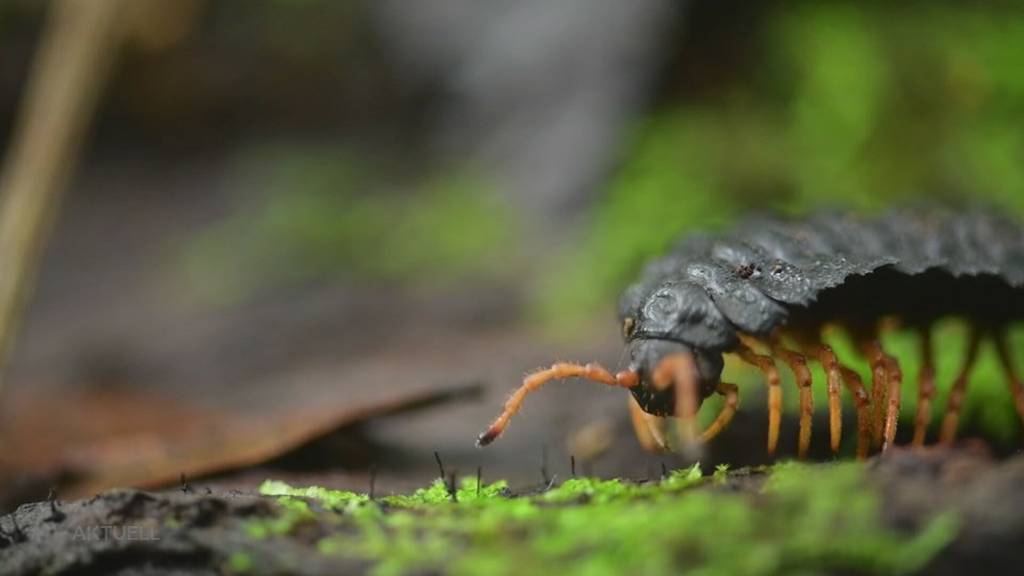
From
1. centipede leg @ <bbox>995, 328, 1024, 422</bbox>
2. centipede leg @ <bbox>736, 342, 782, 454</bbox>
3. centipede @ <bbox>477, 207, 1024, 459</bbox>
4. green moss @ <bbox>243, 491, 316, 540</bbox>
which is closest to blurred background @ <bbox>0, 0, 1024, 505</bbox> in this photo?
centipede leg @ <bbox>995, 328, 1024, 422</bbox>

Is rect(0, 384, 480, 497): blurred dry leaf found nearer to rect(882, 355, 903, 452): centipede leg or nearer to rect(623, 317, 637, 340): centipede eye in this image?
rect(623, 317, 637, 340): centipede eye

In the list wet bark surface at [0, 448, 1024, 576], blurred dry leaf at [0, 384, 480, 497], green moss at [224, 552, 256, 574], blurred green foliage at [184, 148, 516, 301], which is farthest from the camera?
blurred green foliage at [184, 148, 516, 301]

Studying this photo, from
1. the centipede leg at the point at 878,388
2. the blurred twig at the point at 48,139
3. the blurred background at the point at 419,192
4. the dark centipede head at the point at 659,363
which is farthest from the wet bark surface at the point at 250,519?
the blurred twig at the point at 48,139

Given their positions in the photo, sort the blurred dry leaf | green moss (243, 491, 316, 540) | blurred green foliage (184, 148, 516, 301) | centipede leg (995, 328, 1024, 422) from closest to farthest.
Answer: green moss (243, 491, 316, 540) < centipede leg (995, 328, 1024, 422) < the blurred dry leaf < blurred green foliage (184, 148, 516, 301)

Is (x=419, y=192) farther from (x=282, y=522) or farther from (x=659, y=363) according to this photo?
(x=282, y=522)

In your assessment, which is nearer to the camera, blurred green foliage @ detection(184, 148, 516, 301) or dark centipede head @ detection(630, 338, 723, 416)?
dark centipede head @ detection(630, 338, 723, 416)

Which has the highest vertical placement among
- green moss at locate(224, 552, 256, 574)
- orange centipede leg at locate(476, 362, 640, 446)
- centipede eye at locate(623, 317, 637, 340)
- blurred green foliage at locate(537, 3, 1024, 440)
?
blurred green foliage at locate(537, 3, 1024, 440)
